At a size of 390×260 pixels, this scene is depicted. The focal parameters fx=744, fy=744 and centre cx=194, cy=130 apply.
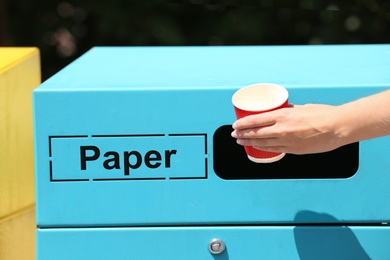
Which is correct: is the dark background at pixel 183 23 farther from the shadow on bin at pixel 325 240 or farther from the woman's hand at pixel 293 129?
the woman's hand at pixel 293 129

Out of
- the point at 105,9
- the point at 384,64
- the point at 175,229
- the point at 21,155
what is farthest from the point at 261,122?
the point at 105,9

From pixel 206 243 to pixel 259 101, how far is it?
1.20ft

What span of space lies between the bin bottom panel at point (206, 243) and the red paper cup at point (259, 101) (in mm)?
234

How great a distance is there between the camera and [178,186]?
5.50 ft

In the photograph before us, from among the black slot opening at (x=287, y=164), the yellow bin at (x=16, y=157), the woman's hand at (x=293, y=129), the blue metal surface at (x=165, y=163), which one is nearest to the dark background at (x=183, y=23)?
the yellow bin at (x=16, y=157)

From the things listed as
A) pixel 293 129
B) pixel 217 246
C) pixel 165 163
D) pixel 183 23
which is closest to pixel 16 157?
pixel 165 163

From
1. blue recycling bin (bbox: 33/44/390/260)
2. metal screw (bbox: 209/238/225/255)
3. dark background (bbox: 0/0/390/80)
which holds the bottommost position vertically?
metal screw (bbox: 209/238/225/255)

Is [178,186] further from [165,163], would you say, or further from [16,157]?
[16,157]

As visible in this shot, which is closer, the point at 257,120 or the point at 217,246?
the point at 257,120

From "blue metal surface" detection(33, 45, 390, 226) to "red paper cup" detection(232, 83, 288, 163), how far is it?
3.3 inches

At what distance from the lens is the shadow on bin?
5.52 feet

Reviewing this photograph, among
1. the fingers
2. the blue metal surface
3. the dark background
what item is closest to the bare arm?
the fingers

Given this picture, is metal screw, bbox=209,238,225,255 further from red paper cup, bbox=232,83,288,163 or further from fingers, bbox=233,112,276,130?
fingers, bbox=233,112,276,130

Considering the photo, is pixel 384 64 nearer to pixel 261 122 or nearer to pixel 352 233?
pixel 352 233
